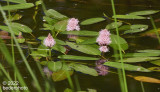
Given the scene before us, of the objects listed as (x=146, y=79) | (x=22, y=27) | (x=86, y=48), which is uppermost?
(x=22, y=27)

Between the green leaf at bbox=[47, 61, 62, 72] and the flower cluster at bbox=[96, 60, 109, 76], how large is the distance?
16 cm

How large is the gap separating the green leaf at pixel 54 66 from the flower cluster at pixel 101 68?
0.16 metres

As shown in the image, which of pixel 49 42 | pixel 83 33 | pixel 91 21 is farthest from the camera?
pixel 91 21

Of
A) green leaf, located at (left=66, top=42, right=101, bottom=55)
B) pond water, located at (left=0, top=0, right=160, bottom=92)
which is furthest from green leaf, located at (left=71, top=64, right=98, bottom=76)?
green leaf, located at (left=66, top=42, right=101, bottom=55)

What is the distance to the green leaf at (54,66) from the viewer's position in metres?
1.23

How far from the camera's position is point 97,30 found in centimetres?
165

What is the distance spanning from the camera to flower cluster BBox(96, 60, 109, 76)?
49.1 inches

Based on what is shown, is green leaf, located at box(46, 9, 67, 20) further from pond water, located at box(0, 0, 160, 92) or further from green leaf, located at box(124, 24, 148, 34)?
green leaf, located at box(124, 24, 148, 34)

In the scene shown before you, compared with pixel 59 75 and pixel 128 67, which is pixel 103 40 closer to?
pixel 128 67

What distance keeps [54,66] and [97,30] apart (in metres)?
0.48

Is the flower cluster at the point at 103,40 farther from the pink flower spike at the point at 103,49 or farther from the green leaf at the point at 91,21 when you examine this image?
the green leaf at the point at 91,21

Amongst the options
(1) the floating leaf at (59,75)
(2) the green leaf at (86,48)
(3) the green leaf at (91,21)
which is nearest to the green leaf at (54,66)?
(1) the floating leaf at (59,75)

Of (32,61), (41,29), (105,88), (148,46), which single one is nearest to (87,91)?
(105,88)

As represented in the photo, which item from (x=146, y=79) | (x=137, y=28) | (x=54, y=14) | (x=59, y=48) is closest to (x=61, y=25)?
(x=54, y=14)
